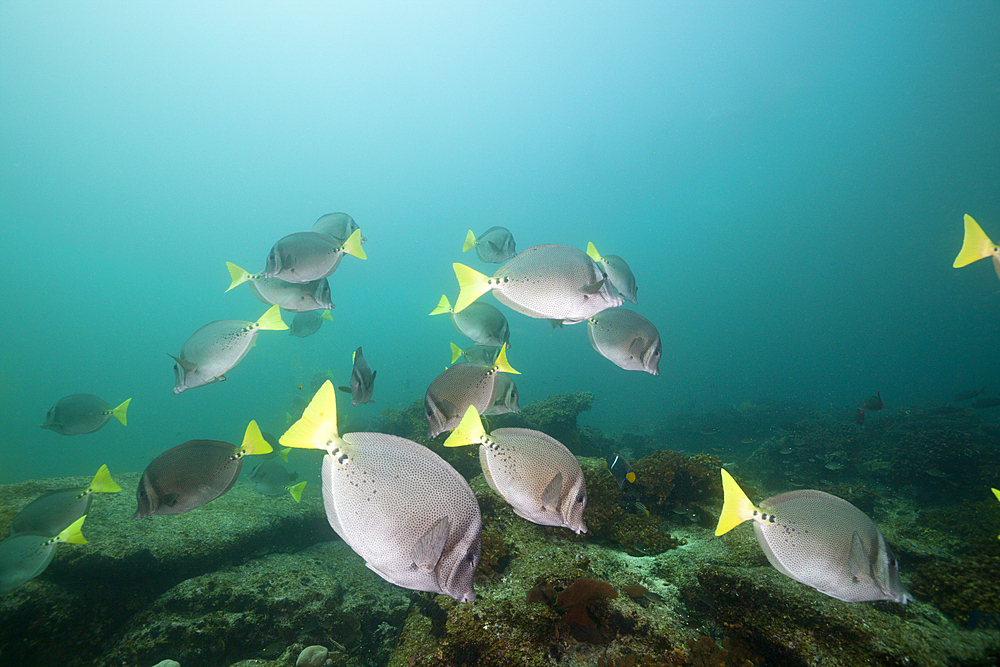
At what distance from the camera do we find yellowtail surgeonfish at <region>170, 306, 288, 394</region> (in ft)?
10.8

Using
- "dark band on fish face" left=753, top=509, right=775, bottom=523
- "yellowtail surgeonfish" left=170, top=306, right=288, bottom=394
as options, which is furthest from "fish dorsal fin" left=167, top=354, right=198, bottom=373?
"dark band on fish face" left=753, top=509, right=775, bottom=523

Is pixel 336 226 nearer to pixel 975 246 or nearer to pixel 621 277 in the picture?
pixel 621 277

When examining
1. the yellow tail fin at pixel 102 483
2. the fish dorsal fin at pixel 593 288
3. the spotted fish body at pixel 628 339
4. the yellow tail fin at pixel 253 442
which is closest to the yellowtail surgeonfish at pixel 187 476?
the yellow tail fin at pixel 253 442

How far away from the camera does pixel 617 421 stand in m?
32.8

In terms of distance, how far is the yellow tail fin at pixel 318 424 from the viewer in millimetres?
1614

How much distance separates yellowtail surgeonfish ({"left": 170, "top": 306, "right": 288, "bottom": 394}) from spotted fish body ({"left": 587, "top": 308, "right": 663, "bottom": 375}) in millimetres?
3120

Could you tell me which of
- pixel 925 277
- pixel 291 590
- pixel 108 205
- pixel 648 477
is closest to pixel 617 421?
pixel 648 477

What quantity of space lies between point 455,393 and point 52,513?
13.9ft

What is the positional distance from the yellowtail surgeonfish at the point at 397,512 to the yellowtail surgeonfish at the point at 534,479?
443 millimetres

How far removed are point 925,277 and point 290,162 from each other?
153m

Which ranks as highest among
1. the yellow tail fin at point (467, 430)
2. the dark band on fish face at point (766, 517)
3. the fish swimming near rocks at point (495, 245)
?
Answer: the fish swimming near rocks at point (495, 245)

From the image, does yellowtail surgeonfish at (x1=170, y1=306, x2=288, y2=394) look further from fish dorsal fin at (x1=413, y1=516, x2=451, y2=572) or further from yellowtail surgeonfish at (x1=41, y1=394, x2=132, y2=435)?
fish dorsal fin at (x1=413, y1=516, x2=451, y2=572)

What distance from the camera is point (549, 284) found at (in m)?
2.44

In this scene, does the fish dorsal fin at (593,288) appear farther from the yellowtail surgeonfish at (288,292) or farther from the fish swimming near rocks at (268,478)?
the fish swimming near rocks at (268,478)
